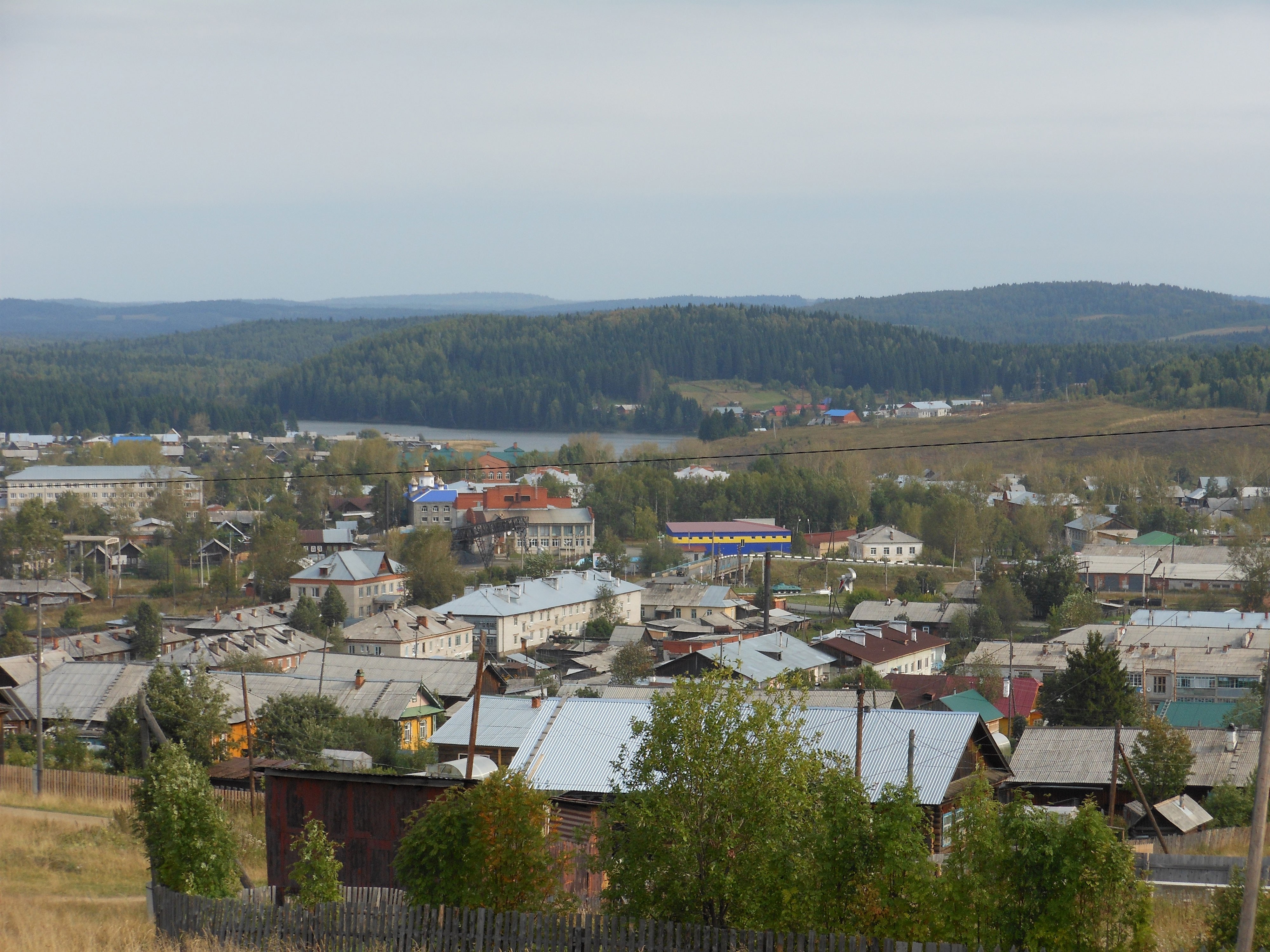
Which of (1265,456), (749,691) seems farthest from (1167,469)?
(749,691)

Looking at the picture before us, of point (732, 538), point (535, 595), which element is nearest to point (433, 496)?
point (732, 538)

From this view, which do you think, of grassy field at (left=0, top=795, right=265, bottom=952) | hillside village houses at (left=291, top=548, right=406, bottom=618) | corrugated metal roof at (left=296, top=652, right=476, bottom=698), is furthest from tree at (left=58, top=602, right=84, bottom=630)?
grassy field at (left=0, top=795, right=265, bottom=952)

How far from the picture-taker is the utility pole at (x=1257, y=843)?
543 centimetres

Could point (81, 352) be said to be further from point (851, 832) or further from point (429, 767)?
point (851, 832)

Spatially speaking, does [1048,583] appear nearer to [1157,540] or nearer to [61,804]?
[1157,540]

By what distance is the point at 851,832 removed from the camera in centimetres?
596

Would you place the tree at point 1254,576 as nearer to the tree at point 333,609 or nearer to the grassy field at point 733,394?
the tree at point 333,609

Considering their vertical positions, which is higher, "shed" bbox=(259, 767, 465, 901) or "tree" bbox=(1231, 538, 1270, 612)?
"shed" bbox=(259, 767, 465, 901)

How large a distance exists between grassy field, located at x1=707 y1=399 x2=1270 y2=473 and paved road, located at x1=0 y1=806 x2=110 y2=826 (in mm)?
47784

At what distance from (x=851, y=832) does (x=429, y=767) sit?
11.8m

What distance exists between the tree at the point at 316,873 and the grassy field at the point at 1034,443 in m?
52.4

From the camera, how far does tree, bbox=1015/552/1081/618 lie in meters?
36.6

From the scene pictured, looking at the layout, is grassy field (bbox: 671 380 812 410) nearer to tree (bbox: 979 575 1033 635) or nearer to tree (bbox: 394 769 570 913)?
tree (bbox: 979 575 1033 635)

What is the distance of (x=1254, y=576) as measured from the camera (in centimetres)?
3703
